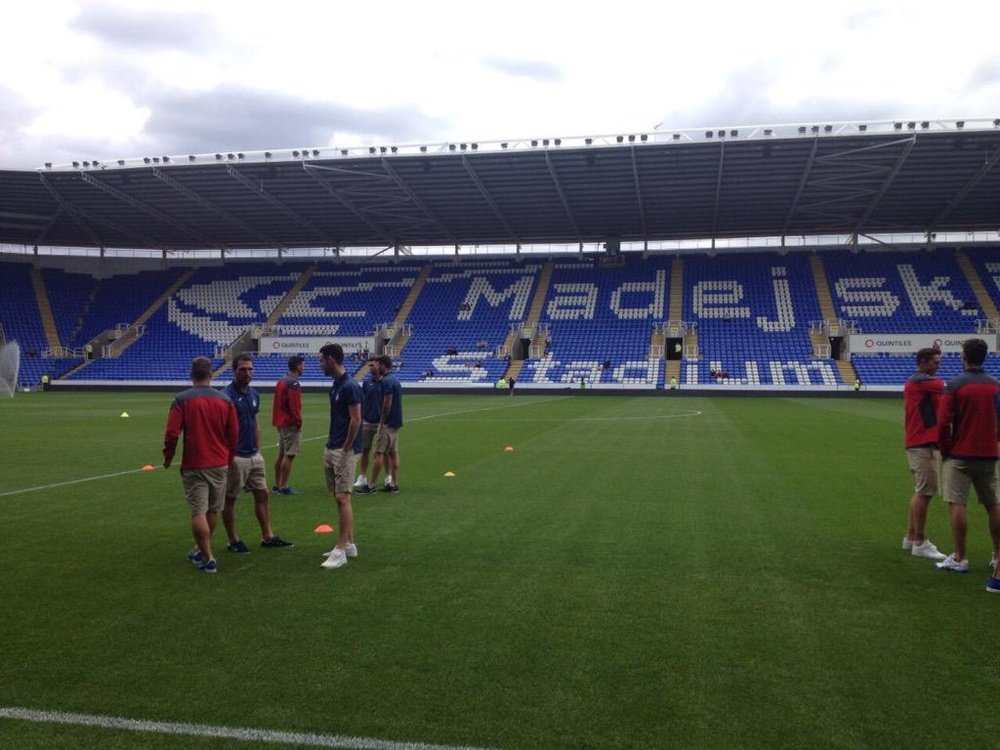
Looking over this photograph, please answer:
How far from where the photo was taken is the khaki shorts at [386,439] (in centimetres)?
1064

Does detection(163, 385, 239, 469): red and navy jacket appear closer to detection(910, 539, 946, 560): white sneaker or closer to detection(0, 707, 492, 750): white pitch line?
detection(0, 707, 492, 750): white pitch line

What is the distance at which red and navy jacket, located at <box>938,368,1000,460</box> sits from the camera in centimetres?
626

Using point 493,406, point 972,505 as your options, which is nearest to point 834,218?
point 493,406

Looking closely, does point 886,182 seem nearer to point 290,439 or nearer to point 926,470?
point 926,470

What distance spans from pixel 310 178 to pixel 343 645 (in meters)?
39.7

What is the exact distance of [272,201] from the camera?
147 ft

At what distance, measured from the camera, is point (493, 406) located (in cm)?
3119

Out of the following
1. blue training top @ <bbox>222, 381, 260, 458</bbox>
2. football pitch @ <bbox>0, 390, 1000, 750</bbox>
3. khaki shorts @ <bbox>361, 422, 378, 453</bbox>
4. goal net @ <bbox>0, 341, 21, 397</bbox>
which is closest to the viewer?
football pitch @ <bbox>0, 390, 1000, 750</bbox>

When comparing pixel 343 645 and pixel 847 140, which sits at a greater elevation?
pixel 847 140

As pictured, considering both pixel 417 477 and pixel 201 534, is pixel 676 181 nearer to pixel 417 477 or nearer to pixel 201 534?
pixel 417 477

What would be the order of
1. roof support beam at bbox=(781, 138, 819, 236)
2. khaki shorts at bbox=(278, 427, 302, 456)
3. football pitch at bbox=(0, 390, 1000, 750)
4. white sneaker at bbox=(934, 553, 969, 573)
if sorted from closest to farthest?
1. football pitch at bbox=(0, 390, 1000, 750)
2. white sneaker at bbox=(934, 553, 969, 573)
3. khaki shorts at bbox=(278, 427, 302, 456)
4. roof support beam at bbox=(781, 138, 819, 236)

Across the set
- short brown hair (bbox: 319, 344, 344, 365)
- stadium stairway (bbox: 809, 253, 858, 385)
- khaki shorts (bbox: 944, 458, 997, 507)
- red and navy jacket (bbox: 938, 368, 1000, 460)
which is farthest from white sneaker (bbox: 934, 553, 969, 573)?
stadium stairway (bbox: 809, 253, 858, 385)

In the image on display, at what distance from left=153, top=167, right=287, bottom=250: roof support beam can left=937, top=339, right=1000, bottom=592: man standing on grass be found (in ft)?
140

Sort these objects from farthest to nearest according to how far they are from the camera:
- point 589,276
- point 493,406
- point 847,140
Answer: point 589,276 → point 847,140 → point 493,406
